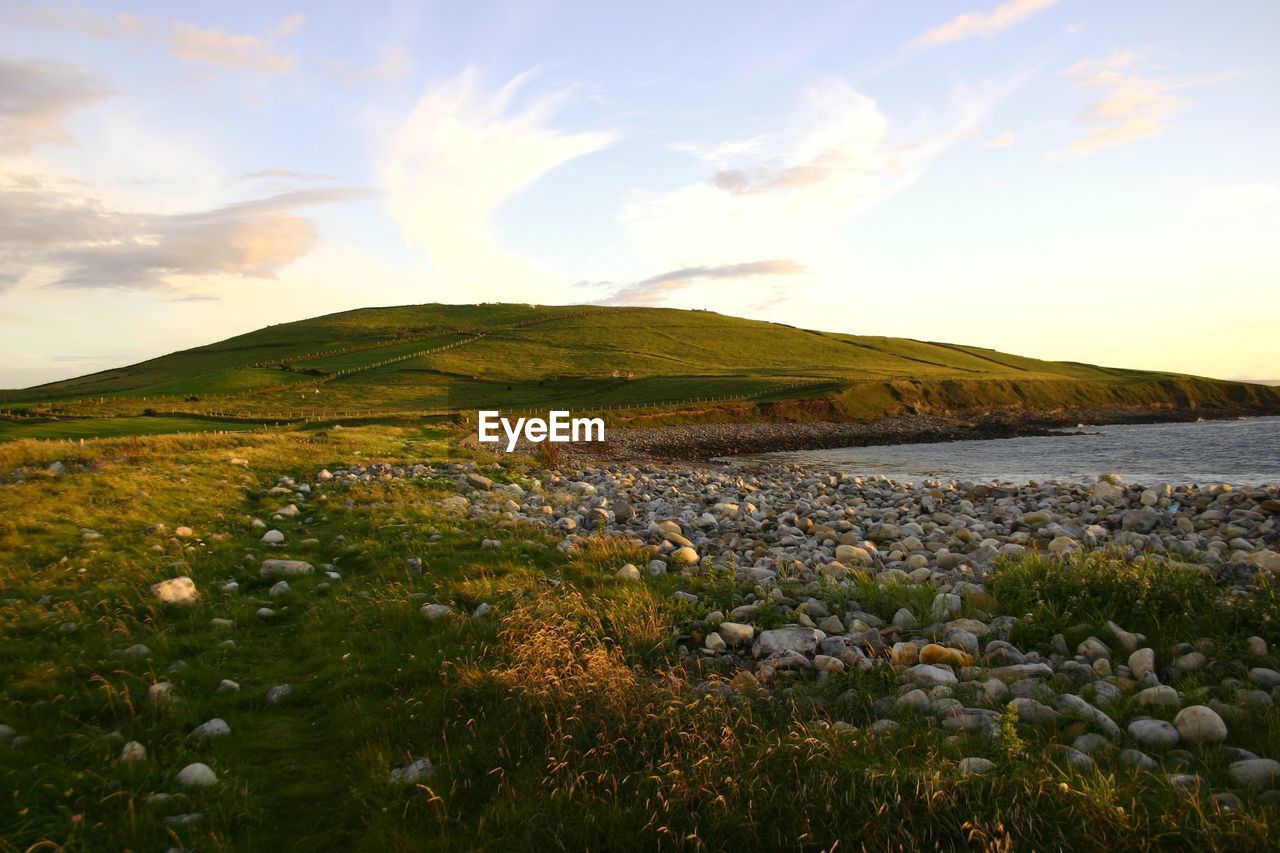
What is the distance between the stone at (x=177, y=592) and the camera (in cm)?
915

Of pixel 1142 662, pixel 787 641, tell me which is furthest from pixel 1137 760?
pixel 787 641

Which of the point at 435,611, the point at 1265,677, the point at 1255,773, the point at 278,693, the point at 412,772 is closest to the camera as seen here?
the point at 1255,773

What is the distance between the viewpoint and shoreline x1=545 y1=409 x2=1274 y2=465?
169 feet

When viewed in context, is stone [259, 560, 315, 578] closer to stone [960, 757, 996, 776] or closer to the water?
stone [960, 757, 996, 776]

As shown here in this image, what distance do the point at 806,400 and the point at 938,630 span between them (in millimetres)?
71107

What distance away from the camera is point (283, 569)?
10.9 meters

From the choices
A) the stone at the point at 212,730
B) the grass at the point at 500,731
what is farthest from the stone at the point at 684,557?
the stone at the point at 212,730

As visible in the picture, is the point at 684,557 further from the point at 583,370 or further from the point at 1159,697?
the point at 583,370

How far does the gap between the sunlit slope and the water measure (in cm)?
2294

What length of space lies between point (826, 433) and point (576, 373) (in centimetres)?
4792

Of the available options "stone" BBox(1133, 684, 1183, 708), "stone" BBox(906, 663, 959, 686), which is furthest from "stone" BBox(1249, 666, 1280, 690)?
"stone" BBox(906, 663, 959, 686)

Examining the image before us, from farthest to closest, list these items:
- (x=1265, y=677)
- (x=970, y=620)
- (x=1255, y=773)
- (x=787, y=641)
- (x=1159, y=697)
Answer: (x=970, y=620) → (x=787, y=641) → (x=1265, y=677) → (x=1159, y=697) → (x=1255, y=773)

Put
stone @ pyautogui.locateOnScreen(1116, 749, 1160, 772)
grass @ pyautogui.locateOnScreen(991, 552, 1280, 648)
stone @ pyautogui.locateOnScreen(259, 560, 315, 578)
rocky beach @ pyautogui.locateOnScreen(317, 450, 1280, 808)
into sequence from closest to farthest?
stone @ pyautogui.locateOnScreen(1116, 749, 1160, 772)
rocky beach @ pyautogui.locateOnScreen(317, 450, 1280, 808)
grass @ pyautogui.locateOnScreen(991, 552, 1280, 648)
stone @ pyautogui.locateOnScreen(259, 560, 315, 578)
